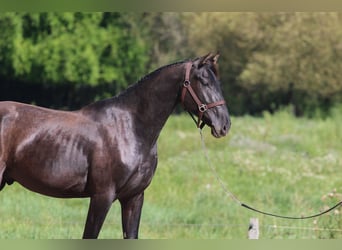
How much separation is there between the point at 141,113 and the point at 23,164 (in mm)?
832

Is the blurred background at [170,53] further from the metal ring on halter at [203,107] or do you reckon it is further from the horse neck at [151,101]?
the metal ring on halter at [203,107]

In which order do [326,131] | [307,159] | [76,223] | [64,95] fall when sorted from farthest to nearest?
[64,95] < [326,131] < [307,159] < [76,223]

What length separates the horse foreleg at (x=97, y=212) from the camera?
494cm

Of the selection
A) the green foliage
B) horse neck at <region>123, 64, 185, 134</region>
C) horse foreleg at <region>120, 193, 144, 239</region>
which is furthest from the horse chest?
the green foliage

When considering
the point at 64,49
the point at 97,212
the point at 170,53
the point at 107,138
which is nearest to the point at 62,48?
the point at 64,49

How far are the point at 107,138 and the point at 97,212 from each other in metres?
0.47

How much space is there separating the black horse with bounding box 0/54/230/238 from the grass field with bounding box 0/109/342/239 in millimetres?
1745

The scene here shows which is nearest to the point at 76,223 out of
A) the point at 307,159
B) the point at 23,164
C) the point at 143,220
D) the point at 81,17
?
the point at 143,220

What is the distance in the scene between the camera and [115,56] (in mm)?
27016

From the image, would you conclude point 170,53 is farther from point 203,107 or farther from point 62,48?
point 203,107

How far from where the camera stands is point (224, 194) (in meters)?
12.4

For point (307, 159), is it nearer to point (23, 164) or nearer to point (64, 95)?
point (23, 164)

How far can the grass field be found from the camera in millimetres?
8883

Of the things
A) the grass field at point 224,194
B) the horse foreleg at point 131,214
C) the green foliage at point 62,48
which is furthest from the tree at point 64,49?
the horse foreleg at point 131,214
